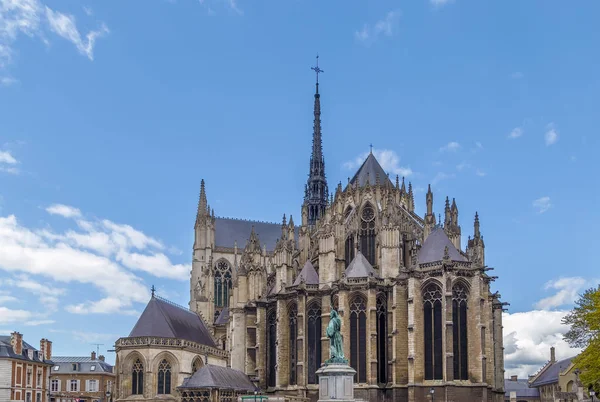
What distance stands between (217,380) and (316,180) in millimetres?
40915

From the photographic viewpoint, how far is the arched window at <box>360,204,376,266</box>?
2287 inches

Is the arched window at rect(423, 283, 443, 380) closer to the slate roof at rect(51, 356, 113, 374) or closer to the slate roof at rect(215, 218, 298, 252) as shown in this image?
the slate roof at rect(215, 218, 298, 252)

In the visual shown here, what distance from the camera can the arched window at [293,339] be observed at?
52812 mm

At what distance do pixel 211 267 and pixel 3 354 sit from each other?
1113 inches

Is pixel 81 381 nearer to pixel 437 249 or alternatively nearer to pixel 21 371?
pixel 21 371

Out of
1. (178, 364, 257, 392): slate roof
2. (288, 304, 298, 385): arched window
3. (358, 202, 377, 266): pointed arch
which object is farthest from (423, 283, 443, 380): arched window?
(178, 364, 257, 392): slate roof

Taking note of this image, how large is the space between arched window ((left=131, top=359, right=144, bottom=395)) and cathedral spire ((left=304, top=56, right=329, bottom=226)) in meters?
35.4

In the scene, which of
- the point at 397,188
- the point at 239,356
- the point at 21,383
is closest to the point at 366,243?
the point at 397,188

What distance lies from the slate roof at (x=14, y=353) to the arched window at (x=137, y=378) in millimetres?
9578

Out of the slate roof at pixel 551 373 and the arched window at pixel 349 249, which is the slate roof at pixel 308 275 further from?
the slate roof at pixel 551 373

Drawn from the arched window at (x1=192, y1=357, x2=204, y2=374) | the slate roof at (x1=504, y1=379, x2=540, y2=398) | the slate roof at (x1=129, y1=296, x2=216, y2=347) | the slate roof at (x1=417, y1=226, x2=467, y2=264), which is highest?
the slate roof at (x1=417, y1=226, x2=467, y2=264)

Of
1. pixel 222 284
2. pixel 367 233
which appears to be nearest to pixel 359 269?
pixel 367 233

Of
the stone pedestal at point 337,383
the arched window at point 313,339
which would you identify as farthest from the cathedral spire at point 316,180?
the stone pedestal at point 337,383

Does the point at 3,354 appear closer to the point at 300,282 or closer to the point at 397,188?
the point at 300,282
